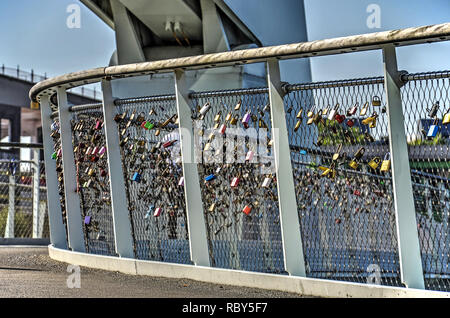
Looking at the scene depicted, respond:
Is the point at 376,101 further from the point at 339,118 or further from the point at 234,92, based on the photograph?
the point at 234,92

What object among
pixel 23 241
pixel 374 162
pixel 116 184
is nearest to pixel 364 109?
pixel 374 162

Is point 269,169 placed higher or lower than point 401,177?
higher

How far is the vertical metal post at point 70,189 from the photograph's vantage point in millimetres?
7878

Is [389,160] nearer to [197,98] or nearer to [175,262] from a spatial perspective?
[197,98]

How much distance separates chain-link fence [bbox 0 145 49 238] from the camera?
1237 centimetres

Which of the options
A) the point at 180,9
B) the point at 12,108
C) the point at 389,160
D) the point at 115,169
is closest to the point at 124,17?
the point at 180,9

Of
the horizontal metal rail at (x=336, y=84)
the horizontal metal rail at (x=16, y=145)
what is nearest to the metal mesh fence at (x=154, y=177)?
the horizontal metal rail at (x=336, y=84)

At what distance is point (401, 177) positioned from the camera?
5074mm

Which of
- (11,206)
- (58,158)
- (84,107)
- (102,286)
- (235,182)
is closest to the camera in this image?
(102,286)

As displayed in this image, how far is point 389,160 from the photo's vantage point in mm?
5258

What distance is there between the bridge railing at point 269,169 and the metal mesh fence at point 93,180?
0.02 metres

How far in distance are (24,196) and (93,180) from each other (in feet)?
18.4

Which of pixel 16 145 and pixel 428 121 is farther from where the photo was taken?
pixel 16 145
